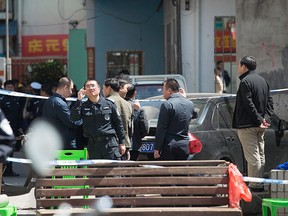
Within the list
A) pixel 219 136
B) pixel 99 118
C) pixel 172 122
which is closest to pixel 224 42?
pixel 219 136

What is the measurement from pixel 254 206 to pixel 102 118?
2367mm

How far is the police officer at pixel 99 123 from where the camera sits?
29.5 feet

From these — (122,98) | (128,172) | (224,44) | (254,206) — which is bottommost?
(254,206)

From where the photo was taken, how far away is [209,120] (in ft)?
33.9

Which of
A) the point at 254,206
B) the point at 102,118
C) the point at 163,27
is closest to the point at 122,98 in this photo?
the point at 102,118

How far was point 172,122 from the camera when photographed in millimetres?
9367

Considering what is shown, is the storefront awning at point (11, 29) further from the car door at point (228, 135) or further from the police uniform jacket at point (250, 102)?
the police uniform jacket at point (250, 102)

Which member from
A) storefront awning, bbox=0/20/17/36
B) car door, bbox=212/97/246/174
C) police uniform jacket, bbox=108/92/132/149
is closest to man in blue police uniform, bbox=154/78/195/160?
police uniform jacket, bbox=108/92/132/149

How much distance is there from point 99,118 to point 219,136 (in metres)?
2.05

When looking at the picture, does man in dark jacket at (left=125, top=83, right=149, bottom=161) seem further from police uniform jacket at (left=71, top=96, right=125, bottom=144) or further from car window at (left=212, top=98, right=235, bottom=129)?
car window at (left=212, top=98, right=235, bottom=129)

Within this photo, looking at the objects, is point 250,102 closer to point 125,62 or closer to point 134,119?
point 134,119

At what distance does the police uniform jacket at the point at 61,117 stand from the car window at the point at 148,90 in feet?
15.0

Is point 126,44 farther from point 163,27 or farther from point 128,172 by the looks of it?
point 128,172

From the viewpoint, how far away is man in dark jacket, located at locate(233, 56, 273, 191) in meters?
9.82
